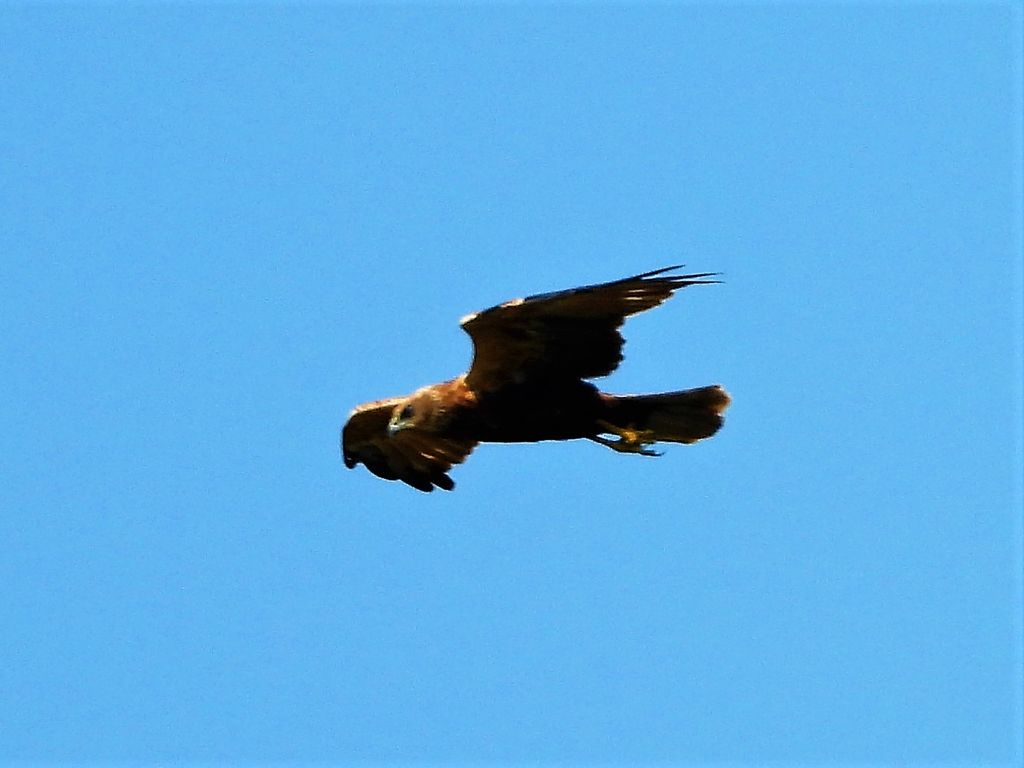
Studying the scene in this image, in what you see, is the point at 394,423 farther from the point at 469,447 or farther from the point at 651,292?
the point at 651,292

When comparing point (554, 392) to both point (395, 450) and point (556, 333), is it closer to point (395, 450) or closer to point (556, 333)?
point (556, 333)

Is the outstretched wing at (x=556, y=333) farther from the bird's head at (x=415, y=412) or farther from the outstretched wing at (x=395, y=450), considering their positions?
the outstretched wing at (x=395, y=450)

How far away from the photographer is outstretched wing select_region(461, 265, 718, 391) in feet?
40.4

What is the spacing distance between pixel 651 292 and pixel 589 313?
548 millimetres

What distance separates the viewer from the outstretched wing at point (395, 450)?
14.6 m

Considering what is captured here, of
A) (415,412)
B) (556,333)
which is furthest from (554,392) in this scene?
(415,412)

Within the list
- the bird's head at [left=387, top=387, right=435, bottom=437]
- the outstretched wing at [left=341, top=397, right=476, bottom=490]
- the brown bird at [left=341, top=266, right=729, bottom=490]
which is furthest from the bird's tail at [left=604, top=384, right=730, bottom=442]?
the outstretched wing at [left=341, top=397, right=476, bottom=490]

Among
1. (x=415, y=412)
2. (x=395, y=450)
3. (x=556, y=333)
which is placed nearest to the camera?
(x=556, y=333)

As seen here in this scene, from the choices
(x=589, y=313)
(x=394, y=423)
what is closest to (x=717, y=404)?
(x=589, y=313)

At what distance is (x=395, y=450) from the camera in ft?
48.8

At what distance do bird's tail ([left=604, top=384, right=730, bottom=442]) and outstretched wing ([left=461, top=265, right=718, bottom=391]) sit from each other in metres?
0.63

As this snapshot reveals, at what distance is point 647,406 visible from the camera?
1334 centimetres

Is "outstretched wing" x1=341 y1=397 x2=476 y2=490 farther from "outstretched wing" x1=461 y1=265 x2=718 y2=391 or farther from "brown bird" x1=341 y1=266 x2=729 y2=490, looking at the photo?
"outstretched wing" x1=461 y1=265 x2=718 y2=391

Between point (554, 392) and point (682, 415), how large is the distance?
978mm
